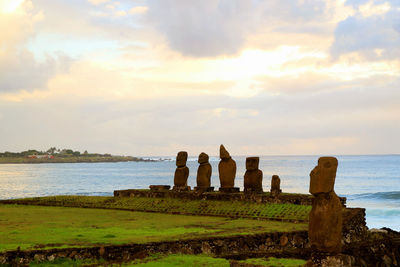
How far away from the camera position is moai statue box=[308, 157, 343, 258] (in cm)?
1280

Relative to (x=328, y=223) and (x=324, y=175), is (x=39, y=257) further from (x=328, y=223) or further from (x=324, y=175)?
(x=324, y=175)

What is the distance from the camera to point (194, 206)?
28203 mm

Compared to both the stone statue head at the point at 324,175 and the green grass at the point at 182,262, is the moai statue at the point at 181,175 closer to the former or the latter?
the green grass at the point at 182,262

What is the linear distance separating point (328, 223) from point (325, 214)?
250mm

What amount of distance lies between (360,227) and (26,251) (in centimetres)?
1600

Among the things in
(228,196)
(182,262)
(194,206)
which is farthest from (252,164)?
(182,262)

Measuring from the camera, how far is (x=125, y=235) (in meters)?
18.6

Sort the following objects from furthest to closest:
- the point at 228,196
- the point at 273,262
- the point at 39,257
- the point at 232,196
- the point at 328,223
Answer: the point at 228,196 → the point at 232,196 → the point at 39,257 → the point at 273,262 → the point at 328,223

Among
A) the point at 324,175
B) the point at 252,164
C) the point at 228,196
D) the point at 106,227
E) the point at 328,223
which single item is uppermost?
the point at 252,164

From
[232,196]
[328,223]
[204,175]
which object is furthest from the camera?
[204,175]

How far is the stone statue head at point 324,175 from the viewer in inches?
499

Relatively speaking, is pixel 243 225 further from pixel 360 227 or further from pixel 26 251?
pixel 26 251

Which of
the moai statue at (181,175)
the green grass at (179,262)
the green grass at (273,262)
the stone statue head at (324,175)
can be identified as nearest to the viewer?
the stone statue head at (324,175)

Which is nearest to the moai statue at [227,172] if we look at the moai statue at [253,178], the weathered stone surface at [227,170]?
the weathered stone surface at [227,170]
